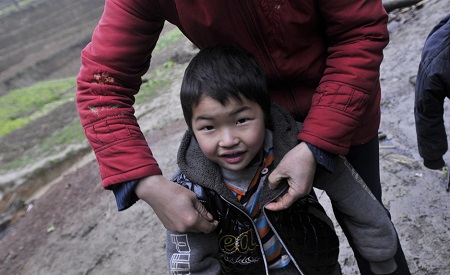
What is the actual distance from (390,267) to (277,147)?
2.25 ft

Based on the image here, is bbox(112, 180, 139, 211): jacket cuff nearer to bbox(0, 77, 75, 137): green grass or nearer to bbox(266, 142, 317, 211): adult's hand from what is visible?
bbox(266, 142, 317, 211): adult's hand

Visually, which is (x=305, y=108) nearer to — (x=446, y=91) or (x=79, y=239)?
(x=446, y=91)

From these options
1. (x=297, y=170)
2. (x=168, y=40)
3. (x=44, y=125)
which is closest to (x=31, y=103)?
(x=44, y=125)

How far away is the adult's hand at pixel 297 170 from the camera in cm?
104

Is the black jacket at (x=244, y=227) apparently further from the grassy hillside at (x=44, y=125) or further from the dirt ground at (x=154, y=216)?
the grassy hillside at (x=44, y=125)

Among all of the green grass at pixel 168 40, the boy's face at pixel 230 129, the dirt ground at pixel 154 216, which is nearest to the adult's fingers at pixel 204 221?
the boy's face at pixel 230 129

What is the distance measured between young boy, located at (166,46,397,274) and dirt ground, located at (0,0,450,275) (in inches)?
38.3

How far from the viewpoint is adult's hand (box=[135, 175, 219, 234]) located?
1.04 m

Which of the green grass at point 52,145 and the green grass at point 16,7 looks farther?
the green grass at point 16,7

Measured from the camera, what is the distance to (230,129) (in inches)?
42.3

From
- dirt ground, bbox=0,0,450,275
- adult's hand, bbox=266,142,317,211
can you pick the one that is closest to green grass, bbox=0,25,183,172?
dirt ground, bbox=0,0,450,275

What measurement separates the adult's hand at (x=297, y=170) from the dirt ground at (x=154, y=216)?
4.21ft

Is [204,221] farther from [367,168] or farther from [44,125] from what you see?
[44,125]

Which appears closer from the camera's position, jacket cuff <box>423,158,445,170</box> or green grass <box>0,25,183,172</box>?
jacket cuff <box>423,158,445,170</box>
